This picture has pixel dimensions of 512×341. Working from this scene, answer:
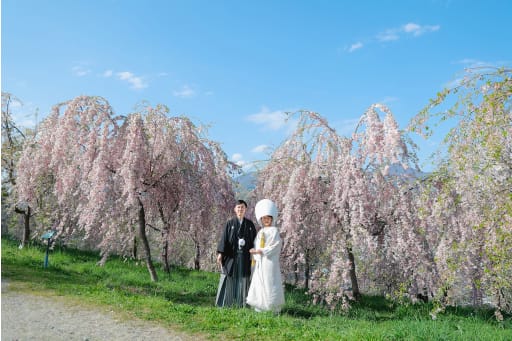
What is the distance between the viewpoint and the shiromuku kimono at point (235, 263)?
9.84m

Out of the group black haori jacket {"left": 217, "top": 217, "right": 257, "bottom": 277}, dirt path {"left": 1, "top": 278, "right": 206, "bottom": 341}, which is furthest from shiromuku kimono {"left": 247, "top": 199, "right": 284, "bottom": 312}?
dirt path {"left": 1, "top": 278, "right": 206, "bottom": 341}

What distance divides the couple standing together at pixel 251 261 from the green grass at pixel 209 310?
59cm

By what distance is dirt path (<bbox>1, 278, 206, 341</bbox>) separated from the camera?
6891 mm

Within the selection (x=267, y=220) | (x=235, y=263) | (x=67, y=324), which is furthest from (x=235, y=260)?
(x=67, y=324)

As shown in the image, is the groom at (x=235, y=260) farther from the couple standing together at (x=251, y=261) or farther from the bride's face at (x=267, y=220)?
the bride's face at (x=267, y=220)

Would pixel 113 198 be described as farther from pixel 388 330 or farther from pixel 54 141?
pixel 388 330

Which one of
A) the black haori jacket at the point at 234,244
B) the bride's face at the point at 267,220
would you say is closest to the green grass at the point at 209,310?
the black haori jacket at the point at 234,244

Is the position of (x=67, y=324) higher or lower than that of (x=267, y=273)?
lower

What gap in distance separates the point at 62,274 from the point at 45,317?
5707 mm

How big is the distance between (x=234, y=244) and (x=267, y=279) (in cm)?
118

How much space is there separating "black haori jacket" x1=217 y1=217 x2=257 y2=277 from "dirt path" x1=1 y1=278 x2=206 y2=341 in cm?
261

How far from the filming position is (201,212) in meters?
12.8

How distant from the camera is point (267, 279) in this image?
362 inches

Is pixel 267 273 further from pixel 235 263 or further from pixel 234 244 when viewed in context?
pixel 234 244
